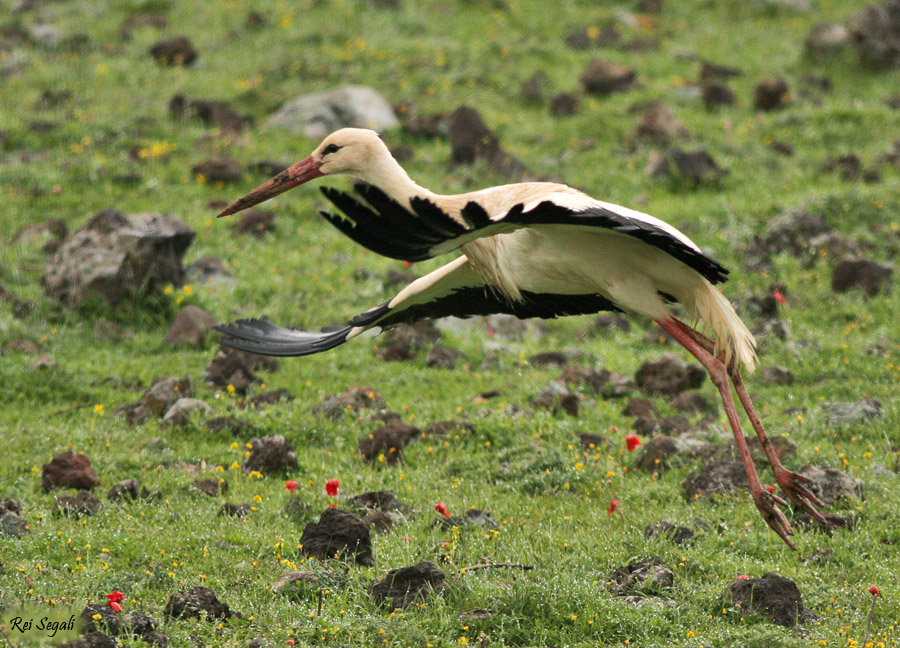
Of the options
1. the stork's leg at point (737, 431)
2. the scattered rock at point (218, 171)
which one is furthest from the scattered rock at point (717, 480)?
the scattered rock at point (218, 171)

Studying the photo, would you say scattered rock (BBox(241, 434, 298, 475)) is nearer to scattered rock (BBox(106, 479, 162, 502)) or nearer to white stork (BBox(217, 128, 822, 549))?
scattered rock (BBox(106, 479, 162, 502))

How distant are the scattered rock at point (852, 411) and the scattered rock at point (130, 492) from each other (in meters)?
4.68

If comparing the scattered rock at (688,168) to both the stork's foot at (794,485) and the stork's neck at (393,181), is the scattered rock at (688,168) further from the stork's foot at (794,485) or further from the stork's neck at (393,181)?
the stork's neck at (393,181)

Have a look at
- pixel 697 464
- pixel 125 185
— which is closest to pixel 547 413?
pixel 697 464

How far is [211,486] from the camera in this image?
6.62 m

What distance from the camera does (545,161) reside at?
1226 cm

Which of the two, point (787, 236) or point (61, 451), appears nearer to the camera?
point (61, 451)

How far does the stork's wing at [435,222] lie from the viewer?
15.7 feet

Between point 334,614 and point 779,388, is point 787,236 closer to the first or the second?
point 779,388

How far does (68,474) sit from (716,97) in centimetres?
987

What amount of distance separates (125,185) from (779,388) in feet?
24.1

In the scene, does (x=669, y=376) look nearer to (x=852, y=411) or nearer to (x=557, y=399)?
(x=557, y=399)

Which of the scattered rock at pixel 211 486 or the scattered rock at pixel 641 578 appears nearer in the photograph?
the scattered rock at pixel 641 578

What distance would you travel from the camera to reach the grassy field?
17.0 ft
